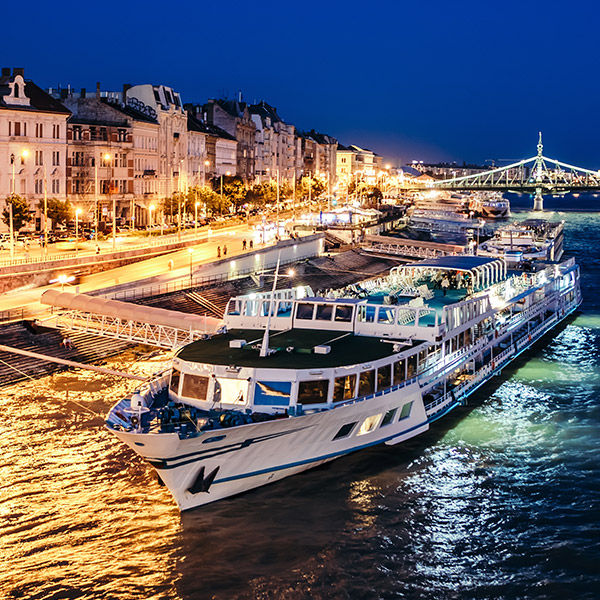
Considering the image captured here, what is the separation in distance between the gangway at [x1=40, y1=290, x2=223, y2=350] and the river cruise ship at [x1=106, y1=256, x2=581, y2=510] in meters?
7.18

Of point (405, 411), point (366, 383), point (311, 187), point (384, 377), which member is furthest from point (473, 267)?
point (311, 187)

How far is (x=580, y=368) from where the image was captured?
43.0m

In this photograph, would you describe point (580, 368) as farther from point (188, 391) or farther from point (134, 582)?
point (134, 582)

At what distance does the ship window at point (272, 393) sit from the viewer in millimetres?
25766

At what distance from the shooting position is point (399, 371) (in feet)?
95.7

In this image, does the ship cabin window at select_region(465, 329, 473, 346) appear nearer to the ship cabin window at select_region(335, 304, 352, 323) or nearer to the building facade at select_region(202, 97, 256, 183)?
the ship cabin window at select_region(335, 304, 352, 323)

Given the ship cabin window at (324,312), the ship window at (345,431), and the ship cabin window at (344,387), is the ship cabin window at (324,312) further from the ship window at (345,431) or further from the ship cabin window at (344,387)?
the ship window at (345,431)

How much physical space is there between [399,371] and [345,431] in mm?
3148

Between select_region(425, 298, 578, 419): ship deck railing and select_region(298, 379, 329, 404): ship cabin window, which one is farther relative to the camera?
select_region(425, 298, 578, 419): ship deck railing

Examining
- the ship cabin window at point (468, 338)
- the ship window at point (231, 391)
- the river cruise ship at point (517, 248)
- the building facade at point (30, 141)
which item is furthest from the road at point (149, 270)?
the ship window at point (231, 391)

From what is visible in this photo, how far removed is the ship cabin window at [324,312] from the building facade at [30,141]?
4131 cm

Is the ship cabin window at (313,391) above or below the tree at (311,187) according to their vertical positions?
below

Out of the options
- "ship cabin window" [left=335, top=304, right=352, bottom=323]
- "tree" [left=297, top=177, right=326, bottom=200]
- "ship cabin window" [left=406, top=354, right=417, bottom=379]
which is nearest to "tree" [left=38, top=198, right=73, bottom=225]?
"ship cabin window" [left=335, top=304, right=352, bottom=323]

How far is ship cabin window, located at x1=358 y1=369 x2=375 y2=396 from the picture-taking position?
1074 inches
